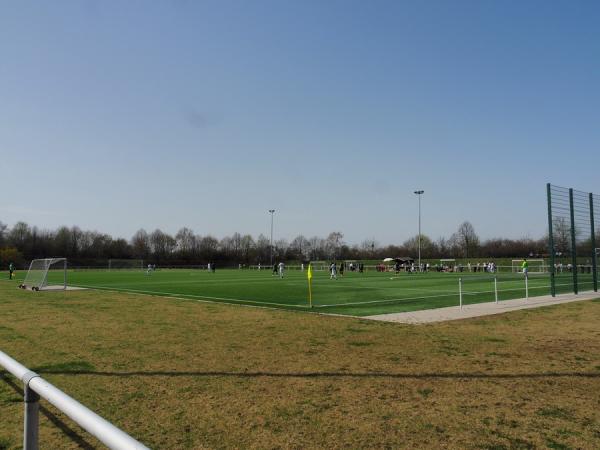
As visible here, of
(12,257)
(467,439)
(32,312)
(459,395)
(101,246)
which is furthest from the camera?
(101,246)

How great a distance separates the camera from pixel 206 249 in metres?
147

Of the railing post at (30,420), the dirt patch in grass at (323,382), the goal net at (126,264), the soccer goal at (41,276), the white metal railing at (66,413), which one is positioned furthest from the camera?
the goal net at (126,264)

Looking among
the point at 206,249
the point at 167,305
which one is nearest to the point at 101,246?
the point at 206,249

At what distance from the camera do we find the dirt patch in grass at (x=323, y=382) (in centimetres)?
491

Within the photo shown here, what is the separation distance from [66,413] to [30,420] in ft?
1.77

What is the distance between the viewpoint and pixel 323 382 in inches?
273

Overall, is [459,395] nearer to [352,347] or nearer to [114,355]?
[352,347]

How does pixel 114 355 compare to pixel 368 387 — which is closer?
pixel 368 387

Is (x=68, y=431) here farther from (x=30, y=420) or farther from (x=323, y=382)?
(x=323, y=382)

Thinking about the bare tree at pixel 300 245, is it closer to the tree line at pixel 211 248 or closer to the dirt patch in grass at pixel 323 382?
the tree line at pixel 211 248

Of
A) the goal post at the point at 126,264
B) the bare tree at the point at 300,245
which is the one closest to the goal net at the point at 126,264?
the goal post at the point at 126,264

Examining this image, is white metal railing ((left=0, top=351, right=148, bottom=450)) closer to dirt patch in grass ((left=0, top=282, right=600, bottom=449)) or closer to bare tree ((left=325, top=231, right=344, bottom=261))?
dirt patch in grass ((left=0, top=282, right=600, bottom=449))

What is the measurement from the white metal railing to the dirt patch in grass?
7.16ft

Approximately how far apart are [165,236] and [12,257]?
54.5 metres
